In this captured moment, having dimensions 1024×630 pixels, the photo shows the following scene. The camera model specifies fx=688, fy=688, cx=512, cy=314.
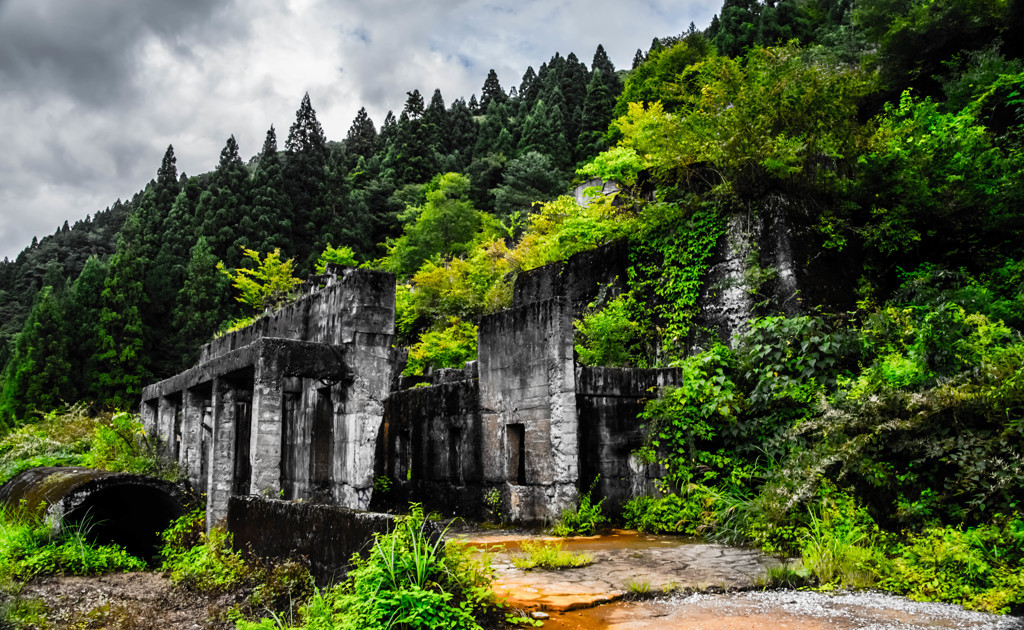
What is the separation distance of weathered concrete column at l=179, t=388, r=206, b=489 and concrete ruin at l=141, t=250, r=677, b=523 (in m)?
0.03

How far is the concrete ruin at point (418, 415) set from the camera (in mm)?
9406

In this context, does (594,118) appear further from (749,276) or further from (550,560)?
(550,560)

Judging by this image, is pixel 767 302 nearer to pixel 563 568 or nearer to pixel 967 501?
pixel 967 501

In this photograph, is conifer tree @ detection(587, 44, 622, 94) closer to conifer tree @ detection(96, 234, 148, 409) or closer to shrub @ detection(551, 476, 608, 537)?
conifer tree @ detection(96, 234, 148, 409)

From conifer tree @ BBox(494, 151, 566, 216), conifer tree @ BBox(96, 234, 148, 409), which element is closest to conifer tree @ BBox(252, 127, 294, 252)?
conifer tree @ BBox(96, 234, 148, 409)

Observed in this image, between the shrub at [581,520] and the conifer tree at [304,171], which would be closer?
the shrub at [581,520]

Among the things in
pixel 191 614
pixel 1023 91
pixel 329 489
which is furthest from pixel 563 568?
pixel 1023 91

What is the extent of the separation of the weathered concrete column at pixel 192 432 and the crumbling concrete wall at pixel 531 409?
5.76 metres

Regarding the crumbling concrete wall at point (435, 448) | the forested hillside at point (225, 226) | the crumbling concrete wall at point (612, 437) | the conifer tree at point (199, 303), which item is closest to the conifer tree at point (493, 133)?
the forested hillside at point (225, 226)

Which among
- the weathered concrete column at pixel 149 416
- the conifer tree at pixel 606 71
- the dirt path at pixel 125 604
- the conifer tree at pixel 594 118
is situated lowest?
the dirt path at pixel 125 604

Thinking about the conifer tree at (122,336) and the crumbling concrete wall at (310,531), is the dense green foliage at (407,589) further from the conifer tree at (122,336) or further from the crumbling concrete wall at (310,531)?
the conifer tree at (122,336)

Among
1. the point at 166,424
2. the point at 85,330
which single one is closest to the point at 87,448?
the point at 166,424

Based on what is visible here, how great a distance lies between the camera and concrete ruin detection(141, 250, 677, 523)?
30.9ft

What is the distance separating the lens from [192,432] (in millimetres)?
12500
